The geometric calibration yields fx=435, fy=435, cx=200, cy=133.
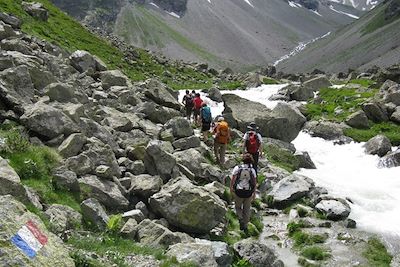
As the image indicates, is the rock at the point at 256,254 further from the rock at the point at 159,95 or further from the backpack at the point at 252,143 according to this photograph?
the rock at the point at 159,95

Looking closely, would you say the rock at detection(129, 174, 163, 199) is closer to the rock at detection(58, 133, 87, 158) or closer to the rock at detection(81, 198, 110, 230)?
the rock at detection(58, 133, 87, 158)

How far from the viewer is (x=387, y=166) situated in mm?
33125

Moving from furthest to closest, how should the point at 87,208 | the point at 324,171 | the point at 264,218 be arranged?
the point at 324,171, the point at 264,218, the point at 87,208

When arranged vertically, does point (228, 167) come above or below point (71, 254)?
below

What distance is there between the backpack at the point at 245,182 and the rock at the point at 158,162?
3.46 meters

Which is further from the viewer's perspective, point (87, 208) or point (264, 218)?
point (264, 218)

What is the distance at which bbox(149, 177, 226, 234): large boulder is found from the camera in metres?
17.0

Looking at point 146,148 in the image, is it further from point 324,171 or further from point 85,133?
point 324,171

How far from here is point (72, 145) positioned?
17.9 m

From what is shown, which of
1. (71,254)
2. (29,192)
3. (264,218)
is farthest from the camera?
(264,218)

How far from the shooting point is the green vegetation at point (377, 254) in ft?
58.9

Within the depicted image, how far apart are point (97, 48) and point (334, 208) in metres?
59.5

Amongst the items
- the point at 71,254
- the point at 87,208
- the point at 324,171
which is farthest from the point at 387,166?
the point at 71,254

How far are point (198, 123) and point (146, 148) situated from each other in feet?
53.0
